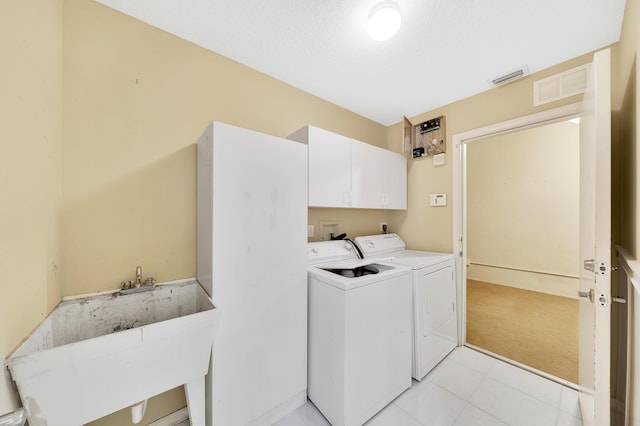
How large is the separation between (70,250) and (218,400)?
1.17 metres

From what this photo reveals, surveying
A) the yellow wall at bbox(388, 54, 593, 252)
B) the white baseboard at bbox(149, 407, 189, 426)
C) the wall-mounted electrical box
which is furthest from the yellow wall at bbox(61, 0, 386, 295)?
the yellow wall at bbox(388, 54, 593, 252)

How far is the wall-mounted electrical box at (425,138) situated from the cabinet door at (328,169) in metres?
1.02

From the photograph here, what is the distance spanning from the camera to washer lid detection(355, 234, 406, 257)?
2.32 metres

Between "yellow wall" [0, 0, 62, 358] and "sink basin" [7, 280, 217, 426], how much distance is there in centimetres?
10

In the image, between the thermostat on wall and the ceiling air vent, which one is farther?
the thermostat on wall

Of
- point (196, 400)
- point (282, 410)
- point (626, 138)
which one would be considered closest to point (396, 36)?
point (626, 138)

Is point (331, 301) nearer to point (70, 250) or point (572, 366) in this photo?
point (70, 250)

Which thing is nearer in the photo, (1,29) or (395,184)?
(1,29)

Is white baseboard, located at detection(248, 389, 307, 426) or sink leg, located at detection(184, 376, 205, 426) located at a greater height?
sink leg, located at detection(184, 376, 205, 426)

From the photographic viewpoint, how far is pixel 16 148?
31.4 inches

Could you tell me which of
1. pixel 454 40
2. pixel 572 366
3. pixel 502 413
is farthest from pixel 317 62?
pixel 572 366

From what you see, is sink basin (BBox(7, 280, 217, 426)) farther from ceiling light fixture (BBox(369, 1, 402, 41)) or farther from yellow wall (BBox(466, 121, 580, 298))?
yellow wall (BBox(466, 121, 580, 298))

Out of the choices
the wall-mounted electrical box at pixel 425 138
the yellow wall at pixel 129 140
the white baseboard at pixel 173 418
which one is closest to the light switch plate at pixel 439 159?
the wall-mounted electrical box at pixel 425 138

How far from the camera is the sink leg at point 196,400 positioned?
112 centimetres
